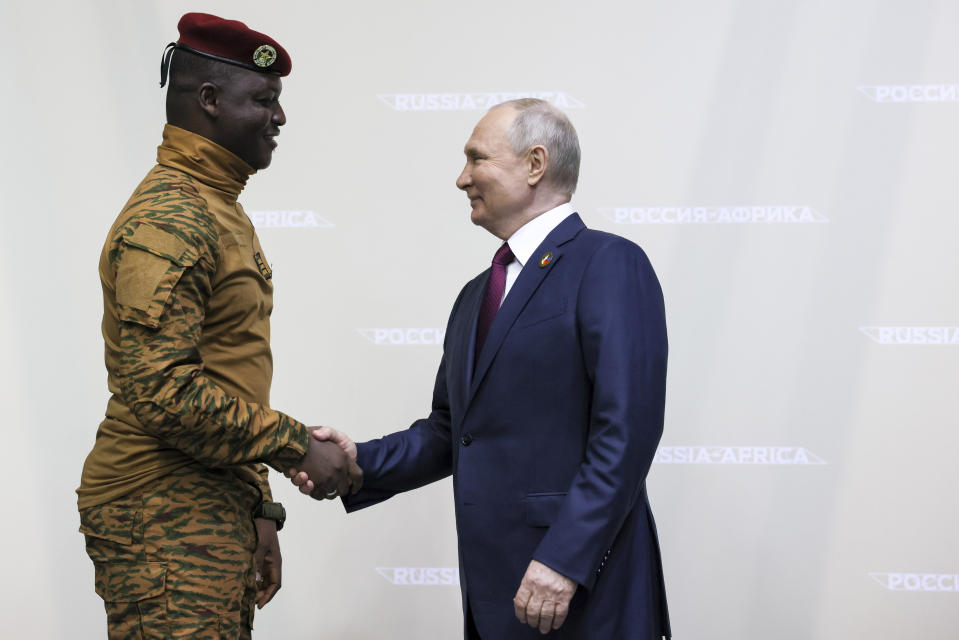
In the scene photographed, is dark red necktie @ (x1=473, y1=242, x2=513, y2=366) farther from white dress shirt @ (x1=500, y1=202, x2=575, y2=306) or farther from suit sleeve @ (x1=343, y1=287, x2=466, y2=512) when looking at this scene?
suit sleeve @ (x1=343, y1=287, x2=466, y2=512)

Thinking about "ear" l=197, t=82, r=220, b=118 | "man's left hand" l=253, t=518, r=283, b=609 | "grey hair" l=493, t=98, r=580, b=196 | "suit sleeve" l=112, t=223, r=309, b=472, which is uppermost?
"grey hair" l=493, t=98, r=580, b=196

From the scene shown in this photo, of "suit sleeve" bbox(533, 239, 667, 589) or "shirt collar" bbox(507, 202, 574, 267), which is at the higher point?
"shirt collar" bbox(507, 202, 574, 267)

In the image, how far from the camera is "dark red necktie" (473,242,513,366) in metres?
1.97

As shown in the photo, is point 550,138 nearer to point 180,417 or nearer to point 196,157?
point 196,157

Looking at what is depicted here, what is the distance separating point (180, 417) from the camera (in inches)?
63.9

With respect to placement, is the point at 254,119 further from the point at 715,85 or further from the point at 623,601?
the point at 715,85

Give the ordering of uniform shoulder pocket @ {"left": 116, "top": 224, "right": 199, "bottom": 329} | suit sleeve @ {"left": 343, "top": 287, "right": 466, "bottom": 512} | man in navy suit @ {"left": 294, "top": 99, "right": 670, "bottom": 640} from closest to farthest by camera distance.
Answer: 1. uniform shoulder pocket @ {"left": 116, "top": 224, "right": 199, "bottom": 329}
2. man in navy suit @ {"left": 294, "top": 99, "right": 670, "bottom": 640}
3. suit sleeve @ {"left": 343, "top": 287, "right": 466, "bottom": 512}

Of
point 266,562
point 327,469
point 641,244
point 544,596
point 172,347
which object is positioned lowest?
point 266,562

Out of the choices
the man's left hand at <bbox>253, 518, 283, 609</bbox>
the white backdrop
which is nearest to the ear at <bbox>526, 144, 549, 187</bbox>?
the man's left hand at <bbox>253, 518, 283, 609</bbox>

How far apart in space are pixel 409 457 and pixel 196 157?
0.83m

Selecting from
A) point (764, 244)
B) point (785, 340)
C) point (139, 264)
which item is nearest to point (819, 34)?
point (764, 244)

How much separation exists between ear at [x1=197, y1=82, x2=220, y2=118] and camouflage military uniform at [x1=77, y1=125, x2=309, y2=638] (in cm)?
6

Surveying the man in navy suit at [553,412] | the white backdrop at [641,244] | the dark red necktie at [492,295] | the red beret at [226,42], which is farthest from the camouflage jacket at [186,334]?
the white backdrop at [641,244]

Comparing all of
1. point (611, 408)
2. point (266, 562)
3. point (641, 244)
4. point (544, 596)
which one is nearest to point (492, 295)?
point (611, 408)
